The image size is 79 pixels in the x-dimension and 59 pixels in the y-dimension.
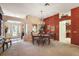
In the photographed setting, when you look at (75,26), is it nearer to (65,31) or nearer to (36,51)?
(65,31)

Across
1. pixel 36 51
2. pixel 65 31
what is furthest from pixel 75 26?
pixel 36 51

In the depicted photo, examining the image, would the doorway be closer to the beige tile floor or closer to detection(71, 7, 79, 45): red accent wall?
detection(71, 7, 79, 45): red accent wall

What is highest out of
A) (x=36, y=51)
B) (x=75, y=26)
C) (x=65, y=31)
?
(x=75, y=26)

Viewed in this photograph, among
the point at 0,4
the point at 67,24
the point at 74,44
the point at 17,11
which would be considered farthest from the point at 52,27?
the point at 0,4

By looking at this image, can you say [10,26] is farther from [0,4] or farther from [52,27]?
[52,27]

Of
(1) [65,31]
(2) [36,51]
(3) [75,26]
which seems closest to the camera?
(2) [36,51]

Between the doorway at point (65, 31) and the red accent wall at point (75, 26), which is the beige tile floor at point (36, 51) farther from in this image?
the doorway at point (65, 31)

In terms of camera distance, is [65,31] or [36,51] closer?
[36,51]

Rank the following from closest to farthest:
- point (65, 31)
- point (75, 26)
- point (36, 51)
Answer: point (36, 51) → point (75, 26) → point (65, 31)

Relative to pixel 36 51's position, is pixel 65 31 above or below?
above

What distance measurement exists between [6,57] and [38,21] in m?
4.07

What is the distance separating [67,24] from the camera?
20.4ft

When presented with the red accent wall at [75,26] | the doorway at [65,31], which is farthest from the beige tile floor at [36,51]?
the doorway at [65,31]

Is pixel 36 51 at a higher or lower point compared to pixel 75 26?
lower
